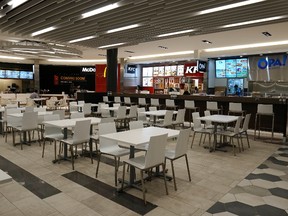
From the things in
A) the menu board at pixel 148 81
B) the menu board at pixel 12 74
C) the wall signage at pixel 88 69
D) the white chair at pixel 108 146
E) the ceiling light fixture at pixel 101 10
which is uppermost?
the ceiling light fixture at pixel 101 10

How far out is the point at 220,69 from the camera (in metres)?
13.0

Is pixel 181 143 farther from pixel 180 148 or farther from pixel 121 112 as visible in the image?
pixel 121 112

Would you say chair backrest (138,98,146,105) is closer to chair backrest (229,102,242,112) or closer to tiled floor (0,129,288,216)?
chair backrest (229,102,242,112)

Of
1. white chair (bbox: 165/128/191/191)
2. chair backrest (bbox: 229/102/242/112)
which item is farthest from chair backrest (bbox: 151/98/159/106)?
white chair (bbox: 165/128/191/191)

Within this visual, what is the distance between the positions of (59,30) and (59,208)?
19.7 feet

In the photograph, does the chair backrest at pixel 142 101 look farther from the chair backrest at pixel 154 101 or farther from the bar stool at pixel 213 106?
the bar stool at pixel 213 106

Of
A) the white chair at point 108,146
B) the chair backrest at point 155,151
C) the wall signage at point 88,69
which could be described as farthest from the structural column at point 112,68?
the chair backrest at point 155,151

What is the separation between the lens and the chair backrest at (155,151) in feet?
10.3

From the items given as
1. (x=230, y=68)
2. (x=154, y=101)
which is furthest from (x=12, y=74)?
(x=230, y=68)

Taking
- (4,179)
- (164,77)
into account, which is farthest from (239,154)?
(164,77)

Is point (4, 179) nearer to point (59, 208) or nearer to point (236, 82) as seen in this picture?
point (59, 208)

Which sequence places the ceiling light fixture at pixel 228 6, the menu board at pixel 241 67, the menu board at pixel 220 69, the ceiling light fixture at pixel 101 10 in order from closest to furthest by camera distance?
1. the ceiling light fixture at pixel 228 6
2. the ceiling light fixture at pixel 101 10
3. the menu board at pixel 241 67
4. the menu board at pixel 220 69

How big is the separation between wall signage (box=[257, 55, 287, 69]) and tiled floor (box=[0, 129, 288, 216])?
699 centimetres

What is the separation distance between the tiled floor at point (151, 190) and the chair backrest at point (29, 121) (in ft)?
2.48
